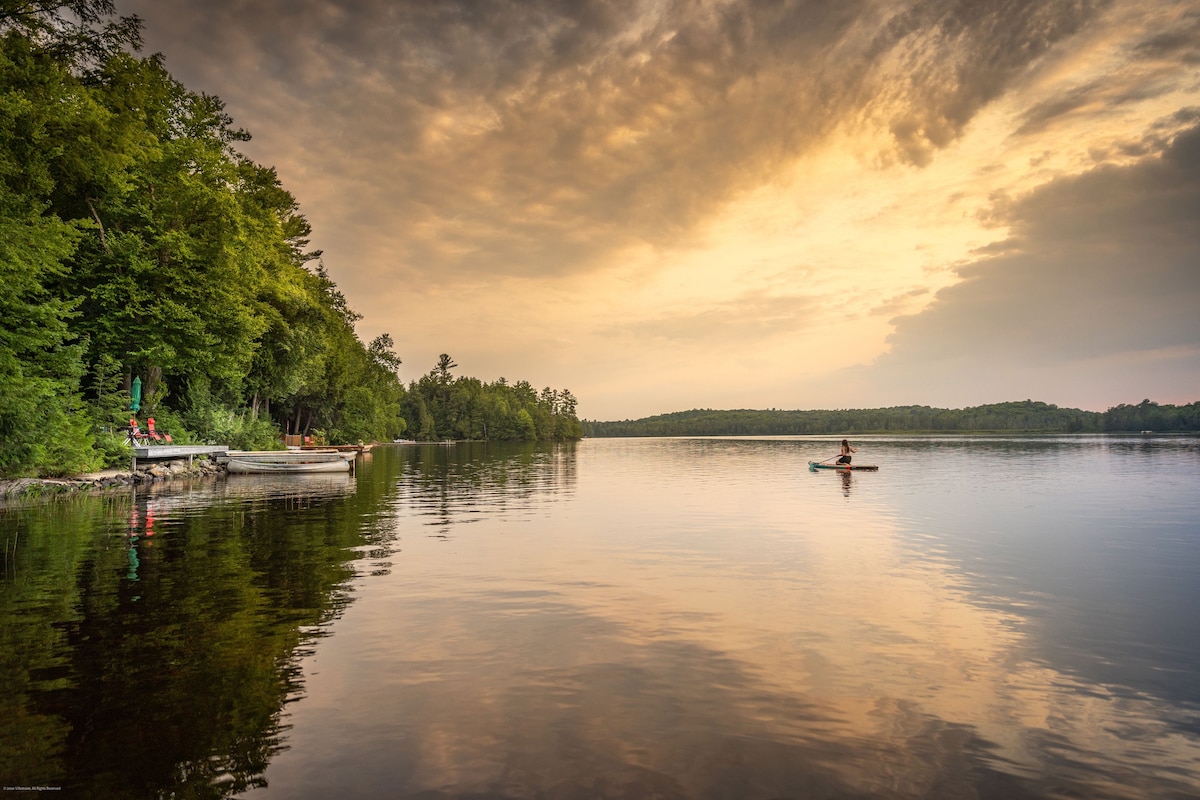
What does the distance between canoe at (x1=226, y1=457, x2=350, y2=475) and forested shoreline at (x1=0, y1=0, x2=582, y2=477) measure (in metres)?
3.79

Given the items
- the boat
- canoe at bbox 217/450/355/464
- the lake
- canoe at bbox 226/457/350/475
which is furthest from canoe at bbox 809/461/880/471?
canoe at bbox 217/450/355/464

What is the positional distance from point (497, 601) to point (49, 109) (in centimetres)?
2981

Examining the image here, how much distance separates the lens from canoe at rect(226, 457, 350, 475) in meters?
40.5

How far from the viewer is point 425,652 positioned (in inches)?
344

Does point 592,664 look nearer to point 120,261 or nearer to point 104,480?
point 104,480

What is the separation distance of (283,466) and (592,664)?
127 ft

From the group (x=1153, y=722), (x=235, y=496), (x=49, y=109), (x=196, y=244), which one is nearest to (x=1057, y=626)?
(x=1153, y=722)

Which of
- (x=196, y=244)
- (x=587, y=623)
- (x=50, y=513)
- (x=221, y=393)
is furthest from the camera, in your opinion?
(x=221, y=393)

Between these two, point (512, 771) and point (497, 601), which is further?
point (497, 601)

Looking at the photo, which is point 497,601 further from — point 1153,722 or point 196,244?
point 196,244

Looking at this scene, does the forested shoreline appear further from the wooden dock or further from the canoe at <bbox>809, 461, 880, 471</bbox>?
the canoe at <bbox>809, 461, 880, 471</bbox>

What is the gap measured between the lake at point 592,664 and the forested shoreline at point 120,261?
10.2 m

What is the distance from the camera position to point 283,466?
41.5 meters

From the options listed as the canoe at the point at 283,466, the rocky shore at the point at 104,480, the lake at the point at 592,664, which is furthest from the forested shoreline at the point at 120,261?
the lake at the point at 592,664
